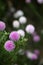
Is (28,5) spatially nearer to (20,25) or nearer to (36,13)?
(36,13)

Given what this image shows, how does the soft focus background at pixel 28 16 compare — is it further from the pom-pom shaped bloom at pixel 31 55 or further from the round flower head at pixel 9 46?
the round flower head at pixel 9 46

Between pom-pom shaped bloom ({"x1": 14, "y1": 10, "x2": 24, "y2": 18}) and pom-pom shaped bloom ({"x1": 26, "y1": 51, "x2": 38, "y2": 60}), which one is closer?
pom-pom shaped bloom ({"x1": 26, "y1": 51, "x2": 38, "y2": 60})

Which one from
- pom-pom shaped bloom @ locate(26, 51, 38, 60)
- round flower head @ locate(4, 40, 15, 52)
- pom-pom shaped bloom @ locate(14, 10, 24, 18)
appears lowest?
round flower head @ locate(4, 40, 15, 52)

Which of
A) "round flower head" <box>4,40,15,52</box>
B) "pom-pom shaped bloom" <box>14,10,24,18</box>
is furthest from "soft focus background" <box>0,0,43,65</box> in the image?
"round flower head" <box>4,40,15,52</box>

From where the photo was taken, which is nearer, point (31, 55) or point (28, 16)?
point (31, 55)

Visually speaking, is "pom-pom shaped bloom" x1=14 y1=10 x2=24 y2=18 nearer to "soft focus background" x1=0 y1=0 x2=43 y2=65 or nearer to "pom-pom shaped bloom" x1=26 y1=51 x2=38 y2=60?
"soft focus background" x1=0 y1=0 x2=43 y2=65

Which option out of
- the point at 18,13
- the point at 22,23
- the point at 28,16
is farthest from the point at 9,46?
the point at 28,16

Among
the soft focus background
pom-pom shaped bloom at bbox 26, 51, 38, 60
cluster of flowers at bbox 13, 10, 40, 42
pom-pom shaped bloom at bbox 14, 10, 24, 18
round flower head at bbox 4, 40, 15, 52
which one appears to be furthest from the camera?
pom-pom shaped bloom at bbox 14, 10, 24, 18

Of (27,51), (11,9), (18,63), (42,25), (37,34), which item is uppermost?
(11,9)

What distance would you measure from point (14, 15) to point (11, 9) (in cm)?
27

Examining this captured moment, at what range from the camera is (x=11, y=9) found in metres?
3.21

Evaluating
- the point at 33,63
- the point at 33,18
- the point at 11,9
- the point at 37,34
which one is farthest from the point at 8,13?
the point at 33,63

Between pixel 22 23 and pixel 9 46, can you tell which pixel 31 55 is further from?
pixel 9 46

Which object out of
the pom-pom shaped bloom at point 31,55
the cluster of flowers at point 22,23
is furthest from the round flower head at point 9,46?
the pom-pom shaped bloom at point 31,55
